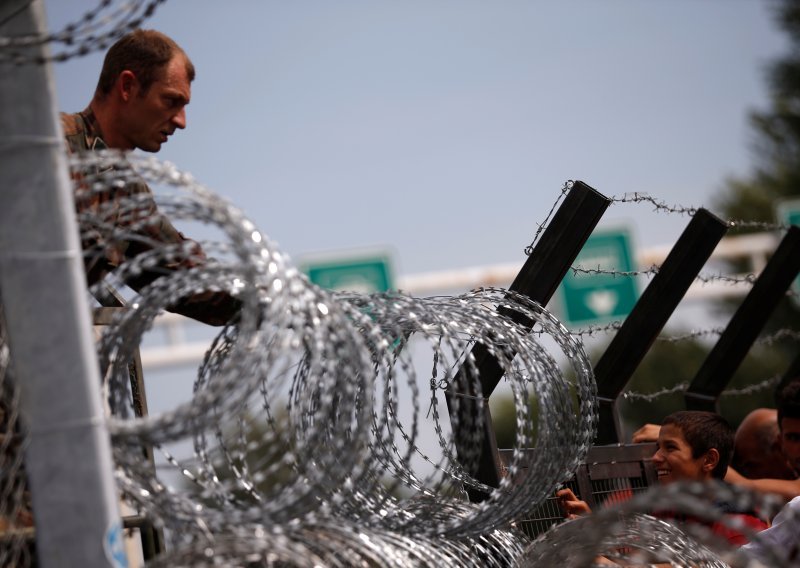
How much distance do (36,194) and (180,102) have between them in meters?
1.52

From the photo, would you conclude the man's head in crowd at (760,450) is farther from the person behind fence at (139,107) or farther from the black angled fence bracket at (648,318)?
the person behind fence at (139,107)

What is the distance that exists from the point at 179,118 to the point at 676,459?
263cm

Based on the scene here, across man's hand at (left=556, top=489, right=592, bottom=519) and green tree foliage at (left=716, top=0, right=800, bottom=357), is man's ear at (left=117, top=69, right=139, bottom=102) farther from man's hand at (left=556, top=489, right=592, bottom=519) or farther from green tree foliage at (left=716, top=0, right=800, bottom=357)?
green tree foliage at (left=716, top=0, right=800, bottom=357)

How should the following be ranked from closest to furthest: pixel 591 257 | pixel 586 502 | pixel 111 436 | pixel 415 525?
pixel 111 436, pixel 415 525, pixel 586 502, pixel 591 257

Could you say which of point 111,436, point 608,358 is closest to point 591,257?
point 608,358

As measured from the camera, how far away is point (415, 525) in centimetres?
400

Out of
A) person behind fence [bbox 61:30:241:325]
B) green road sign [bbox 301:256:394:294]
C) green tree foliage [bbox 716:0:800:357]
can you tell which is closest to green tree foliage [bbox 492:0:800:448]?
green tree foliage [bbox 716:0:800:357]

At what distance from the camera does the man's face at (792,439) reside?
206 inches

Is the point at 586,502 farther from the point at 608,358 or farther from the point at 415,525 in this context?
the point at 415,525

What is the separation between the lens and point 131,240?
3947 mm

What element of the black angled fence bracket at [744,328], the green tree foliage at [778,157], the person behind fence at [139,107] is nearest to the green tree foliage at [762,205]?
the green tree foliage at [778,157]

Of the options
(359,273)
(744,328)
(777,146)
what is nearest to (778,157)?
(777,146)

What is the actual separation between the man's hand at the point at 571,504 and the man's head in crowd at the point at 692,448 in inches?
22.8

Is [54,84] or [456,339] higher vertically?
[54,84]
